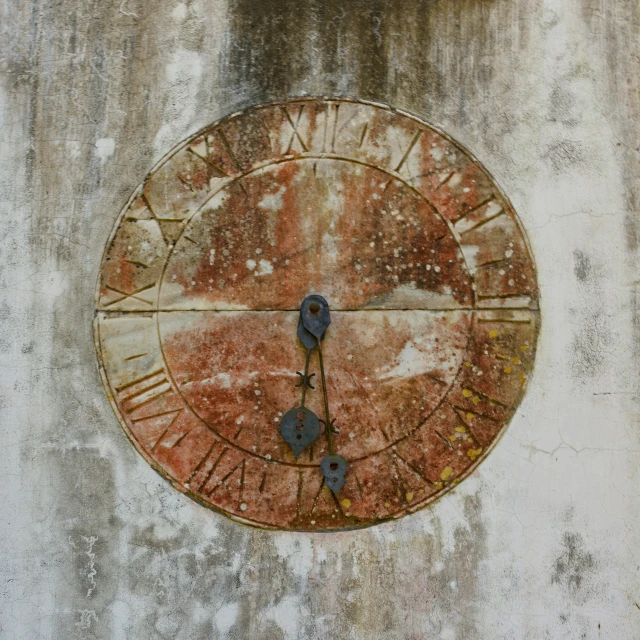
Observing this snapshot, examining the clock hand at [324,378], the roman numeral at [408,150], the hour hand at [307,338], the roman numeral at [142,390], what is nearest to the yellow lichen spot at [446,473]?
the clock hand at [324,378]

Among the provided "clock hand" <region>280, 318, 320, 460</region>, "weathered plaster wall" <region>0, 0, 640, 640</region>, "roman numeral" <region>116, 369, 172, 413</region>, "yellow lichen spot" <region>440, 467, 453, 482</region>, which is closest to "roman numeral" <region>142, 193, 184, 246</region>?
"weathered plaster wall" <region>0, 0, 640, 640</region>

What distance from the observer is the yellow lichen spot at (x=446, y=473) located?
4643mm

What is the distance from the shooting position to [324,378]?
468cm

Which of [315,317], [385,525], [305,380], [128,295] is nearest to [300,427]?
[305,380]

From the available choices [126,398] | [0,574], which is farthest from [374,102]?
[0,574]

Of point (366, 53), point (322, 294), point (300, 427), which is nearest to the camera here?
point (300, 427)

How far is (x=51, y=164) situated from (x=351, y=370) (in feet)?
6.93

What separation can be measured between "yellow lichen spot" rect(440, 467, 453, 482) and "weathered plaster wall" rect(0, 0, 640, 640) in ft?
0.31

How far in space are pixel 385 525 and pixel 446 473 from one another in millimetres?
446

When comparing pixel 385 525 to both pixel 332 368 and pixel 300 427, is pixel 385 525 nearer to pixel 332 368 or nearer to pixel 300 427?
pixel 300 427

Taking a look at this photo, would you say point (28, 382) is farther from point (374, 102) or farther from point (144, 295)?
→ point (374, 102)

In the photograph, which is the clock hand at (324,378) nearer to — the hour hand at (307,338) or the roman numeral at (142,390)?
the hour hand at (307,338)

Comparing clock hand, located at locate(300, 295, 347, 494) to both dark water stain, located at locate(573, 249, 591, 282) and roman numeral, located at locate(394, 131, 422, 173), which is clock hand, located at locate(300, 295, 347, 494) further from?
dark water stain, located at locate(573, 249, 591, 282)

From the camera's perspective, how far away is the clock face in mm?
4645
